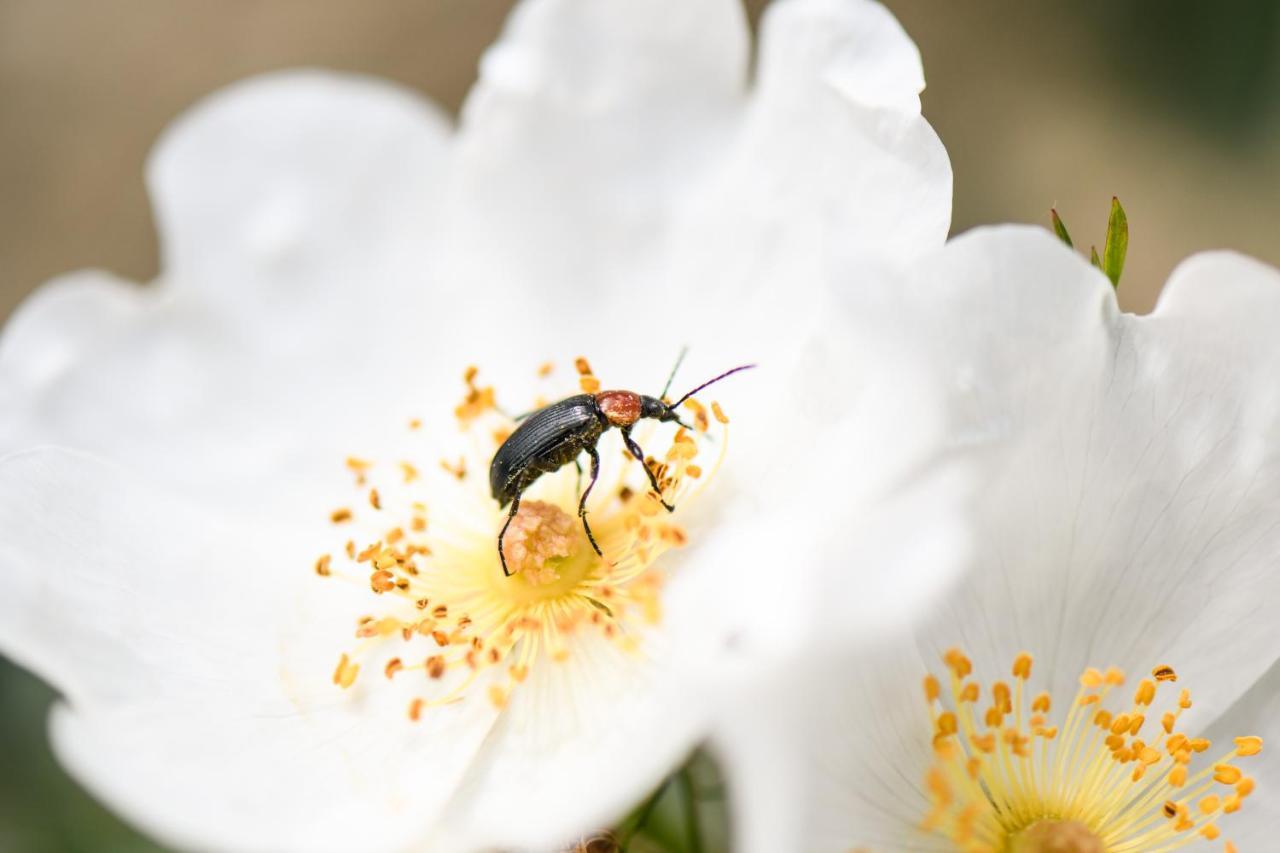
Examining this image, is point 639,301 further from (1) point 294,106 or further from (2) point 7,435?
(2) point 7,435

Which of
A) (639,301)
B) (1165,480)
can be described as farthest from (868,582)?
(639,301)

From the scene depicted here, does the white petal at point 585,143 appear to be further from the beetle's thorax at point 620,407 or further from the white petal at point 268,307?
the beetle's thorax at point 620,407

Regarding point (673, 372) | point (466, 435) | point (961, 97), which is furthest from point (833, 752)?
point (961, 97)

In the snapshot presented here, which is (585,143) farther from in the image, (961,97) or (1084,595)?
(961,97)

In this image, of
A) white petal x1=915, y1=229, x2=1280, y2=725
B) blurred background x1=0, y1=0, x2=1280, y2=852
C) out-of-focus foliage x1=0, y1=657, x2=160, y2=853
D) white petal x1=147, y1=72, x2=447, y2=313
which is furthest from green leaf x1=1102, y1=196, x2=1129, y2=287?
blurred background x1=0, y1=0, x2=1280, y2=852

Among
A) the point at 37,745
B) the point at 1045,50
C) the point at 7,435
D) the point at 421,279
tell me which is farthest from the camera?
the point at 1045,50

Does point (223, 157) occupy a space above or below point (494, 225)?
above

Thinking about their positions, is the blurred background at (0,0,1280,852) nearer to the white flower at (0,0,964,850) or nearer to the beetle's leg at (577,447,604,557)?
the white flower at (0,0,964,850)

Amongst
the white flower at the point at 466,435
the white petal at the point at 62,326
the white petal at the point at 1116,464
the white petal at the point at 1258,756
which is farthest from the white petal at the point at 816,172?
the white petal at the point at 62,326
